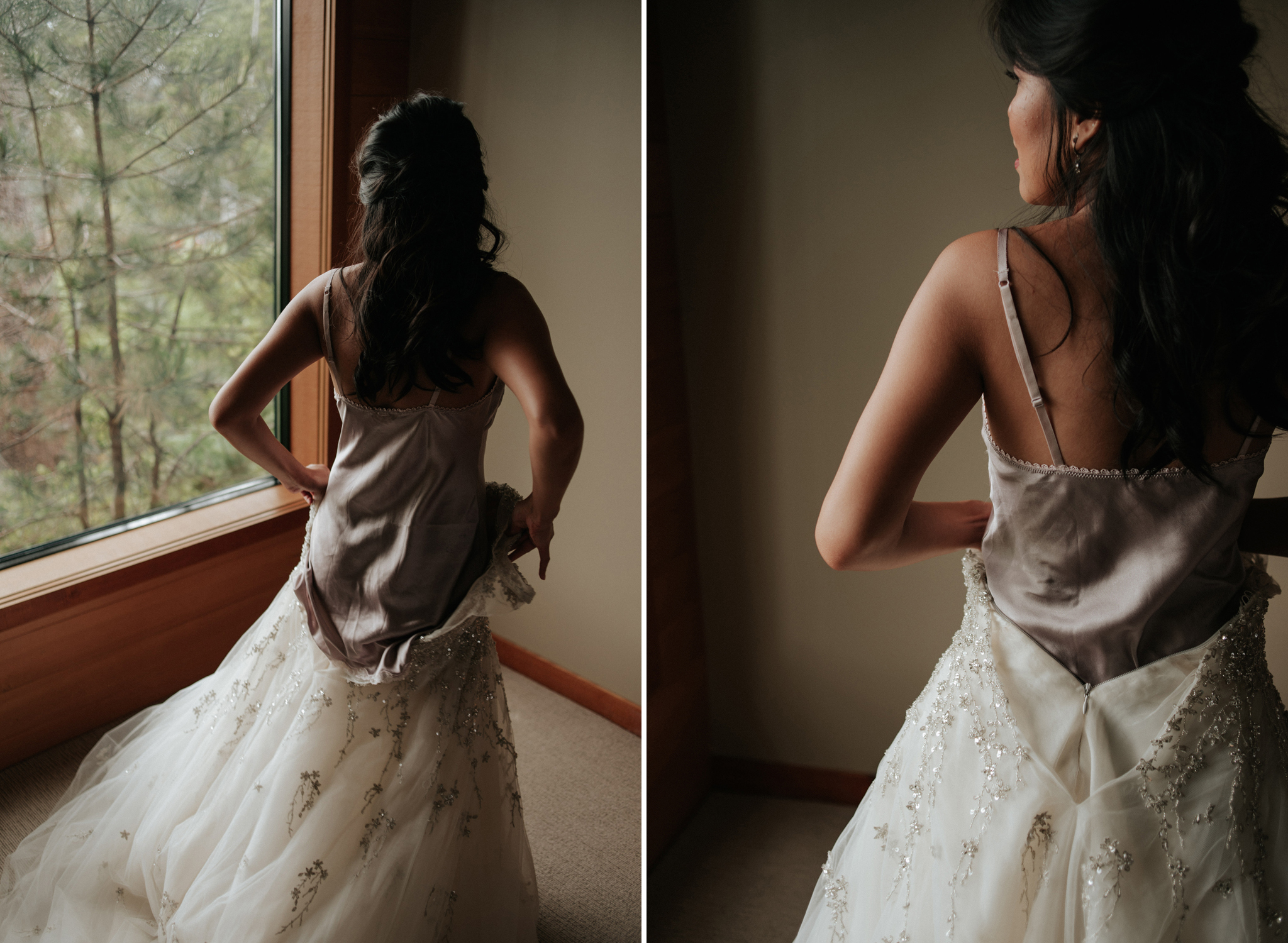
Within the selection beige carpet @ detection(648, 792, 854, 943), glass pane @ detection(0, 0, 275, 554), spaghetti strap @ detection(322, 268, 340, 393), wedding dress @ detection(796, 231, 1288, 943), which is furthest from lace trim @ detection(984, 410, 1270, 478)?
glass pane @ detection(0, 0, 275, 554)

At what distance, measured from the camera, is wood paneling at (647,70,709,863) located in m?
1.72

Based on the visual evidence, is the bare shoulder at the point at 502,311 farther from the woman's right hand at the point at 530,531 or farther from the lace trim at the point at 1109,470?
the lace trim at the point at 1109,470

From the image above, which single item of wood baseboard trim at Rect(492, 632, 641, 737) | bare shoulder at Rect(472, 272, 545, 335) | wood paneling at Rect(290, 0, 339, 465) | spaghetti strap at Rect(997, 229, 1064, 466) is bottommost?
wood baseboard trim at Rect(492, 632, 641, 737)

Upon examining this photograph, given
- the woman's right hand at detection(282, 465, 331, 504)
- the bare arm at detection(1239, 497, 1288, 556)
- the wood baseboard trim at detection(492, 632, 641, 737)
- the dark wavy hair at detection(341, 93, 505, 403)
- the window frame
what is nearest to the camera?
the bare arm at detection(1239, 497, 1288, 556)

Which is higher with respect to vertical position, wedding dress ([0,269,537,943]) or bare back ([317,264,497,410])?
bare back ([317,264,497,410])

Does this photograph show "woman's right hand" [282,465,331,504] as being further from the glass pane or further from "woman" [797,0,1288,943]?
"woman" [797,0,1288,943]

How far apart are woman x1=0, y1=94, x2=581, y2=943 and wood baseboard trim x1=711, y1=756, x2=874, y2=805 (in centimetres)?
74

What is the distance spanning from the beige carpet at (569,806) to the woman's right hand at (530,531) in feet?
2.93

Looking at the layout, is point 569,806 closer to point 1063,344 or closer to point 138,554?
point 138,554

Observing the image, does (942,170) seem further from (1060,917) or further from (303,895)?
(303,895)

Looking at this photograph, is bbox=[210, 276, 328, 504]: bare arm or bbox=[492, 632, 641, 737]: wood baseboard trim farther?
bbox=[492, 632, 641, 737]: wood baseboard trim

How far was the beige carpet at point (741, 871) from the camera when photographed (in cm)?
183

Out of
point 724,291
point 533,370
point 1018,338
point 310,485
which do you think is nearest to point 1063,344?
point 1018,338

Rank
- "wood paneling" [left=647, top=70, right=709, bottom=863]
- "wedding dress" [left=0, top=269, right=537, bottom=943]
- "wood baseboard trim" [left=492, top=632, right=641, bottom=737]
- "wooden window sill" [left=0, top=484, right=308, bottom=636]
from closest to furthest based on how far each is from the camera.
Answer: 1. "wedding dress" [left=0, top=269, right=537, bottom=943]
2. "wood paneling" [left=647, top=70, right=709, bottom=863]
3. "wooden window sill" [left=0, top=484, right=308, bottom=636]
4. "wood baseboard trim" [left=492, top=632, right=641, bottom=737]
